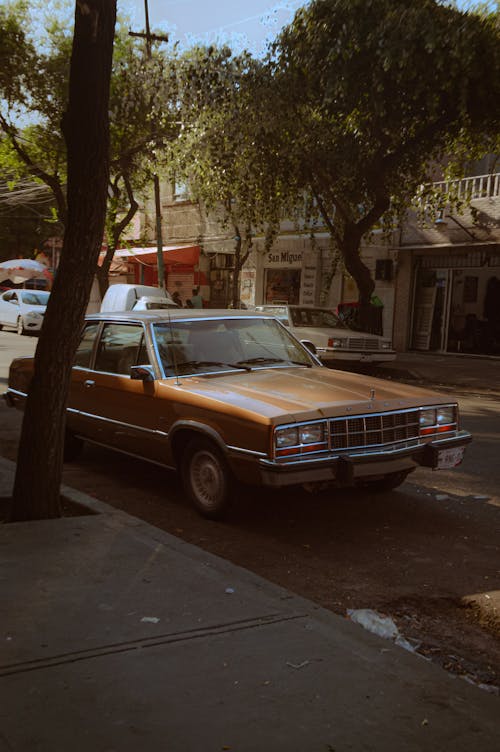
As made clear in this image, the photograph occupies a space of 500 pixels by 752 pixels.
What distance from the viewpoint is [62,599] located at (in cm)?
402

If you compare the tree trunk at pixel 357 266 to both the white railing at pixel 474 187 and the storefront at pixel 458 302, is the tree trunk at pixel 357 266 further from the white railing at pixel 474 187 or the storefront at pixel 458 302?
the storefront at pixel 458 302

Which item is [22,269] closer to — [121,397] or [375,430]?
[121,397]

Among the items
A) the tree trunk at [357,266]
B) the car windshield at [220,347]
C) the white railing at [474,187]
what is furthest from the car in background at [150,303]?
the car windshield at [220,347]

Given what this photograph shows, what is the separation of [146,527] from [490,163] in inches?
782

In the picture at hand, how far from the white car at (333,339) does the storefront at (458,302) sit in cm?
613

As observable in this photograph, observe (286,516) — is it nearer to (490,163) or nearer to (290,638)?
(290,638)

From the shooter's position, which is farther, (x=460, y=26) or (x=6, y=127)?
(x=6, y=127)

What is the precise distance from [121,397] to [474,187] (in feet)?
56.1

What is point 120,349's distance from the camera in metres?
7.21

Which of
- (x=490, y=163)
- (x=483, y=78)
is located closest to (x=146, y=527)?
(x=483, y=78)

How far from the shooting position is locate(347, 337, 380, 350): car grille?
17.2 metres

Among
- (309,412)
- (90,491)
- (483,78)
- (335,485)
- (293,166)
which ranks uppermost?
(483,78)

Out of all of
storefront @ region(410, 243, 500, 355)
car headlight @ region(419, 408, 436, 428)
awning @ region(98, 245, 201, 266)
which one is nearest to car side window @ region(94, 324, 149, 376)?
car headlight @ region(419, 408, 436, 428)

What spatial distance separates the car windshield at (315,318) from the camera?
59.4ft
